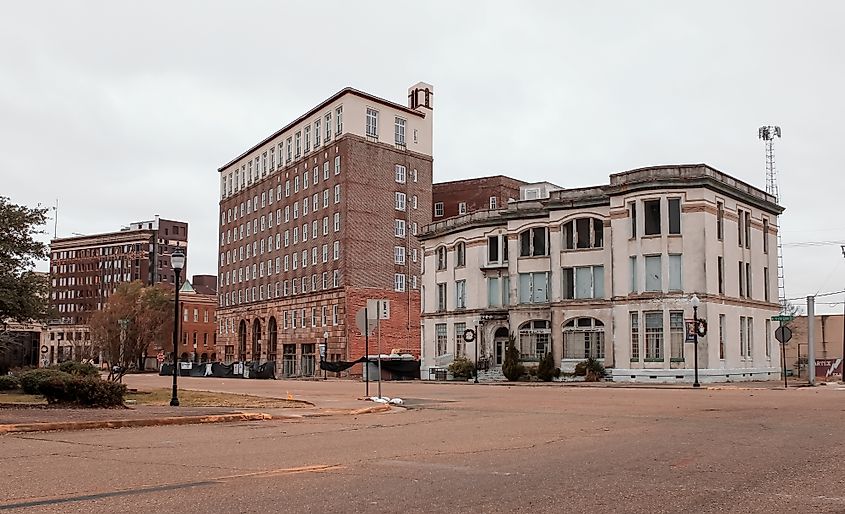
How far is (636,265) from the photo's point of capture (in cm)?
4925

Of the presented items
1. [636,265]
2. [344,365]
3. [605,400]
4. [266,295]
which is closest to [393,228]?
[344,365]

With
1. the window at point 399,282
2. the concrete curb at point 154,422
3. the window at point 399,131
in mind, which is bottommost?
the concrete curb at point 154,422

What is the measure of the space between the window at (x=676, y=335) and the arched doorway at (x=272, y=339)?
4953 centimetres

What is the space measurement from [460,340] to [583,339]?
11.0m

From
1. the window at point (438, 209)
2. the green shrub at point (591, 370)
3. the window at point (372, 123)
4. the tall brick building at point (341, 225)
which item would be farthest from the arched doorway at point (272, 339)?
the green shrub at point (591, 370)

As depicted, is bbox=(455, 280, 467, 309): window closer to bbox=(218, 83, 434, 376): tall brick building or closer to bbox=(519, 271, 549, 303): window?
bbox=(519, 271, 549, 303): window

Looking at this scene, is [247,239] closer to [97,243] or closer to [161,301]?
[161,301]

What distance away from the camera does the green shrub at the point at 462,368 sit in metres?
57.3

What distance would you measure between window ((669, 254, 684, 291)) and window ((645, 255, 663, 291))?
23.6 inches

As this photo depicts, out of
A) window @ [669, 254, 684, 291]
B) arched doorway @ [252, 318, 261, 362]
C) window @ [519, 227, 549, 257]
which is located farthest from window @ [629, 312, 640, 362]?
arched doorway @ [252, 318, 261, 362]

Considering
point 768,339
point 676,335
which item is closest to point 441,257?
point 676,335

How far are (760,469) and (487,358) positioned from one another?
47.9m

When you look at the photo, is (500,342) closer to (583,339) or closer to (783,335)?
(583,339)

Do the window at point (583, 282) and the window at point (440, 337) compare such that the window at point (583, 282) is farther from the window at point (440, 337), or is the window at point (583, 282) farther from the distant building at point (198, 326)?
the distant building at point (198, 326)
